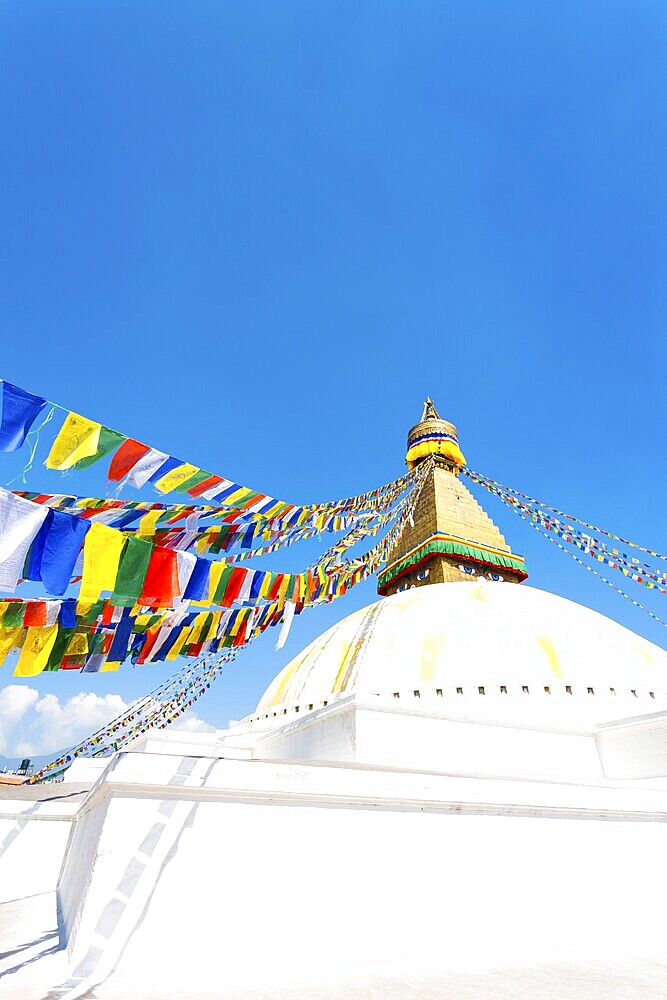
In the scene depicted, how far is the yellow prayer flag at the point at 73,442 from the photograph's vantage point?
4.43 meters

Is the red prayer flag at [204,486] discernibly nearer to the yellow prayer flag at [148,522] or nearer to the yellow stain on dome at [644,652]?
the yellow prayer flag at [148,522]

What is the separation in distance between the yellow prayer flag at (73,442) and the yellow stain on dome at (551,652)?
866 centimetres

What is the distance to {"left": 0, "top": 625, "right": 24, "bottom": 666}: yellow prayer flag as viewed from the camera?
16.5 ft

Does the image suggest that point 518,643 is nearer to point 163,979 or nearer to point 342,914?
point 342,914

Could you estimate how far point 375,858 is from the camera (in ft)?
14.4

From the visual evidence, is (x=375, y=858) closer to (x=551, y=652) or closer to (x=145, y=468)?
(x=145, y=468)

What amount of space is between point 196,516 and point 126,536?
67.1 inches

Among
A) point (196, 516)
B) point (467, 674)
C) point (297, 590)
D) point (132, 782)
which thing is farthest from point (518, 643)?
point (132, 782)

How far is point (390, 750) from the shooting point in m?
8.19

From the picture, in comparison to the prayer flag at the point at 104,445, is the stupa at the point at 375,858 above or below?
below

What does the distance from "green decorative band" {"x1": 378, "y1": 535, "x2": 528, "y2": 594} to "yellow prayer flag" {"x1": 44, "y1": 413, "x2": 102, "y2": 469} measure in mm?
11955

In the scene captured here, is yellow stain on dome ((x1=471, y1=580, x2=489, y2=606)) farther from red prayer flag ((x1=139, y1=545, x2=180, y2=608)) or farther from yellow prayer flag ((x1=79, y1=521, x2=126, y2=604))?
yellow prayer flag ((x1=79, y1=521, x2=126, y2=604))

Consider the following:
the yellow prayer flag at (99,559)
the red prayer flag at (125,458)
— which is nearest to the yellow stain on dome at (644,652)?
the red prayer flag at (125,458)

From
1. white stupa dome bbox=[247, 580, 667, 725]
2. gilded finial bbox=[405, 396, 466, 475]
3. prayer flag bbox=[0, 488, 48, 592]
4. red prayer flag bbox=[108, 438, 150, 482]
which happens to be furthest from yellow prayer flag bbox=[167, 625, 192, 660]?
gilded finial bbox=[405, 396, 466, 475]
